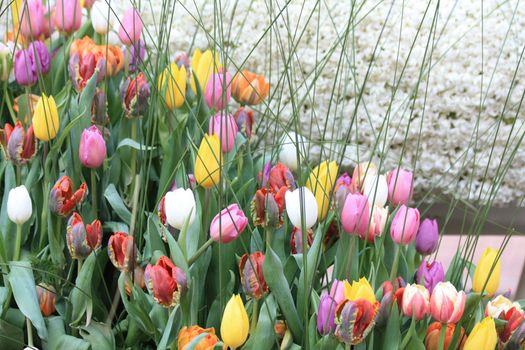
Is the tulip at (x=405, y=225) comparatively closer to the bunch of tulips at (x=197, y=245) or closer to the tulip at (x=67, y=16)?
the bunch of tulips at (x=197, y=245)

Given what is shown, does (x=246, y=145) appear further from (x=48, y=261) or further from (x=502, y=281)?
(x=502, y=281)

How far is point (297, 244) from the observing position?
729mm

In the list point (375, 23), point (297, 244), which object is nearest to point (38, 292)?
point (297, 244)

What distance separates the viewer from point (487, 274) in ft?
2.30

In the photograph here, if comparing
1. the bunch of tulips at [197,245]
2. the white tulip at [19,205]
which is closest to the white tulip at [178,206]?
the bunch of tulips at [197,245]

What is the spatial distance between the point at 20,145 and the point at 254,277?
0.75 ft

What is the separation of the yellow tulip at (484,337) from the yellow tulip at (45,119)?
34 cm

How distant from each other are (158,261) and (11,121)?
1.14 ft

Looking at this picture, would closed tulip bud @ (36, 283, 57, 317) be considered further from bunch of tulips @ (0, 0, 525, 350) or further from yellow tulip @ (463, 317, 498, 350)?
yellow tulip @ (463, 317, 498, 350)

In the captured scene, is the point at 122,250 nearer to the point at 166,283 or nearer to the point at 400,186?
the point at 166,283

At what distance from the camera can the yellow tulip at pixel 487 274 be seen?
0.70 m

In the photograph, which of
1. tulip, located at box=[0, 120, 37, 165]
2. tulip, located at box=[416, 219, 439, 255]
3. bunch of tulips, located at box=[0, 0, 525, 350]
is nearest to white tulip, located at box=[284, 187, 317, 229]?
→ bunch of tulips, located at box=[0, 0, 525, 350]

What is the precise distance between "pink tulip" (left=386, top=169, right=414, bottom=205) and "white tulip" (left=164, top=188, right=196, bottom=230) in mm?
161

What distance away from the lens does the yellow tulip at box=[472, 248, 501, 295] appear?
696mm
